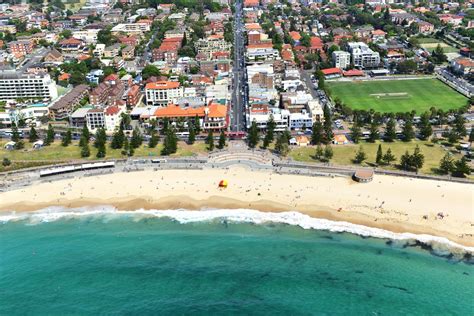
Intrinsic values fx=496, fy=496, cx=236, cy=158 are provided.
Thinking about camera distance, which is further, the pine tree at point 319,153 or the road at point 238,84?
the road at point 238,84

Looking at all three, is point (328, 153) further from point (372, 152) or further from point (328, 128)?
point (328, 128)

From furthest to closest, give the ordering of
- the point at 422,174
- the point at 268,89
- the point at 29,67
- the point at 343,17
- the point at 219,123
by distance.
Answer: the point at 343,17
the point at 29,67
the point at 268,89
the point at 219,123
the point at 422,174

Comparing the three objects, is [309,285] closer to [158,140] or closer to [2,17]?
[158,140]

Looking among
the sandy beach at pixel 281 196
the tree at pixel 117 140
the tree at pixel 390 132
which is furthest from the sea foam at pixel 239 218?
the tree at pixel 390 132

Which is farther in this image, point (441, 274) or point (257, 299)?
point (441, 274)

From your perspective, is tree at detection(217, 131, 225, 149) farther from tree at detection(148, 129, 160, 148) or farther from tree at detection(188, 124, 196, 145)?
tree at detection(148, 129, 160, 148)

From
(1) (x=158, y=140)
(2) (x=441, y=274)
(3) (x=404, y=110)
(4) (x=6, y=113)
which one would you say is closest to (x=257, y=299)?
(2) (x=441, y=274)

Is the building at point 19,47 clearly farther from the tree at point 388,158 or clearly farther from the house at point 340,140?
the tree at point 388,158
